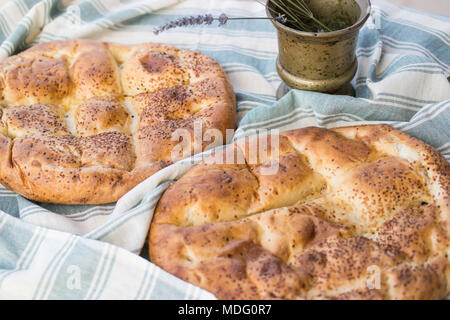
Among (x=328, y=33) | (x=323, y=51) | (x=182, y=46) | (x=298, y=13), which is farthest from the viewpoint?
(x=182, y=46)

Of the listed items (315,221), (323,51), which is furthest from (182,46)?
(315,221)

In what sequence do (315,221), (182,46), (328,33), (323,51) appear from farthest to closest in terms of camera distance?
(182,46) → (323,51) → (328,33) → (315,221)

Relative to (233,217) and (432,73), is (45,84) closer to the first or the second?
(233,217)

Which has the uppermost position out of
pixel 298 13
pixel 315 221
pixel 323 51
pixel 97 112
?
pixel 298 13

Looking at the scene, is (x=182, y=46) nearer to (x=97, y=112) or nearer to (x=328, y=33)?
(x=97, y=112)

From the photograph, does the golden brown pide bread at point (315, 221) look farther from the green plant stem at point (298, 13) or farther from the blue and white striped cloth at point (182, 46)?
the green plant stem at point (298, 13)
